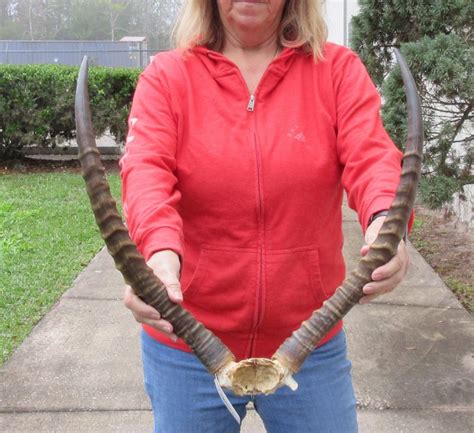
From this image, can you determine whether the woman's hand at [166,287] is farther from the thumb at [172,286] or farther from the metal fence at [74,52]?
the metal fence at [74,52]

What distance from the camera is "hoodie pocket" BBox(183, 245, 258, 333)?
2.25 metres

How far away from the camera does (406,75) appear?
191 centimetres

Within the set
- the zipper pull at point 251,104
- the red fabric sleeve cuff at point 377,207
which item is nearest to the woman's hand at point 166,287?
the red fabric sleeve cuff at point 377,207

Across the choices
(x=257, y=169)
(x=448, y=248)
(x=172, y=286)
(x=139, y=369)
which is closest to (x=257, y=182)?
(x=257, y=169)

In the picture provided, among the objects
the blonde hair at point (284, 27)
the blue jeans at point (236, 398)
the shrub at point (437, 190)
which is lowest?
the shrub at point (437, 190)

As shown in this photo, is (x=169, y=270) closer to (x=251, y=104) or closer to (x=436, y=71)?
(x=251, y=104)

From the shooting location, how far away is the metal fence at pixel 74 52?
75.3 feet

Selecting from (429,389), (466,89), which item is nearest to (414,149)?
(429,389)

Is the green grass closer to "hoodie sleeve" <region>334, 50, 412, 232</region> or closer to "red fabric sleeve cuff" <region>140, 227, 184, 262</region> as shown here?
"red fabric sleeve cuff" <region>140, 227, 184, 262</region>

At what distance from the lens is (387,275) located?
70.1 inches

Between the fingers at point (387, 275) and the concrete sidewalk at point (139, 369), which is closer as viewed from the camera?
the fingers at point (387, 275)

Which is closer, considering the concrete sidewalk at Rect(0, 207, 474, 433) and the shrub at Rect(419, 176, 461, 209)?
the concrete sidewalk at Rect(0, 207, 474, 433)

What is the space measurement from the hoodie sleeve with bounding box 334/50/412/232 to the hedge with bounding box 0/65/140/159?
1089 cm

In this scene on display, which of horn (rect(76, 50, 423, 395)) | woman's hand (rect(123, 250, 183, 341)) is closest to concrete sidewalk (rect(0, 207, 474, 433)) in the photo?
horn (rect(76, 50, 423, 395))
